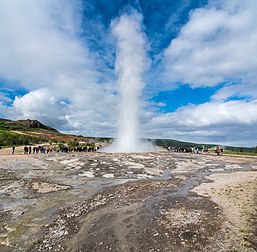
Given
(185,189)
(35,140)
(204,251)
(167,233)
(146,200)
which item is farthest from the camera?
(35,140)

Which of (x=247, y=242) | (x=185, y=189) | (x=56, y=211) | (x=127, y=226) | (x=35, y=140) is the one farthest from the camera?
(x=35, y=140)

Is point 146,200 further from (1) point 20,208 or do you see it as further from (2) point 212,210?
(1) point 20,208

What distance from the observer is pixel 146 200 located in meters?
11.9

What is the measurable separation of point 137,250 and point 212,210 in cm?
525

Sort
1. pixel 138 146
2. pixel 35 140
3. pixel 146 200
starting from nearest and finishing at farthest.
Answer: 1. pixel 146 200
2. pixel 138 146
3. pixel 35 140

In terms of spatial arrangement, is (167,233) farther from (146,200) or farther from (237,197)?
(237,197)

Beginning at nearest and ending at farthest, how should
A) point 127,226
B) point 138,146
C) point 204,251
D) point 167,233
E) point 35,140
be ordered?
point 204,251
point 167,233
point 127,226
point 138,146
point 35,140

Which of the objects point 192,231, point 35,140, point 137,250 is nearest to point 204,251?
point 192,231

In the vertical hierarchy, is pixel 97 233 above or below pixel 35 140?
below

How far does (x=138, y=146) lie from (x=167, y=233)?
4726 centimetres

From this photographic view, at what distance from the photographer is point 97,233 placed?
7605mm

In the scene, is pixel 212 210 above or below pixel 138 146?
below

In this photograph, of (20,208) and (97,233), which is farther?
(20,208)

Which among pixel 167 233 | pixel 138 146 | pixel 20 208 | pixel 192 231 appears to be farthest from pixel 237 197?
pixel 138 146
